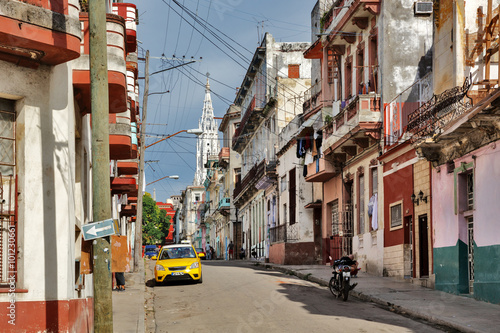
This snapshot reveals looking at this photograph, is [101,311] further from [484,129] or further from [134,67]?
[134,67]

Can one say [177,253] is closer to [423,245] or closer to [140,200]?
[140,200]

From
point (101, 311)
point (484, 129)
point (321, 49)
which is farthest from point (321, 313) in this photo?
point (321, 49)

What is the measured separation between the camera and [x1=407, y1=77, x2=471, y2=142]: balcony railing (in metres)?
19.4

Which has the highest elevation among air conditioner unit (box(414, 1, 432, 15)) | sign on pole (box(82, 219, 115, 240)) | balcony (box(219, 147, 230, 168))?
air conditioner unit (box(414, 1, 432, 15))

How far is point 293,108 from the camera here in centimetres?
4669

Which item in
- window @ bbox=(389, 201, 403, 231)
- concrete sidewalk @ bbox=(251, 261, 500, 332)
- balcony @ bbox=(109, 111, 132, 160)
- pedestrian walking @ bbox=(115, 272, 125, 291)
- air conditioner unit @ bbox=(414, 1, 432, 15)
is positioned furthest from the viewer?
air conditioner unit @ bbox=(414, 1, 432, 15)

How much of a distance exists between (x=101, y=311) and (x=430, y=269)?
14.1 meters

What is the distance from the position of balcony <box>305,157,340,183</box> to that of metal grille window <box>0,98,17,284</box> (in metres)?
23.6

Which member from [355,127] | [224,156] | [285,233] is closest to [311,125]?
[285,233]

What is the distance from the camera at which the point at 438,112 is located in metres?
21.0

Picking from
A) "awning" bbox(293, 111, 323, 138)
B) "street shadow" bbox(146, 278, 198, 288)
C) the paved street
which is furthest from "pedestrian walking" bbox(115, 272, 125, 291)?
"awning" bbox(293, 111, 323, 138)

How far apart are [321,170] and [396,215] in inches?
336

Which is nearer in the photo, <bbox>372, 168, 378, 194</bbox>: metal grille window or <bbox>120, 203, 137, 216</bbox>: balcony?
<bbox>372, 168, 378, 194</bbox>: metal grille window

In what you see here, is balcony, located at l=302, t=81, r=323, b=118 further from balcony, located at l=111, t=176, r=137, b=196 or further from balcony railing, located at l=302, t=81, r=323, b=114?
balcony, located at l=111, t=176, r=137, b=196
